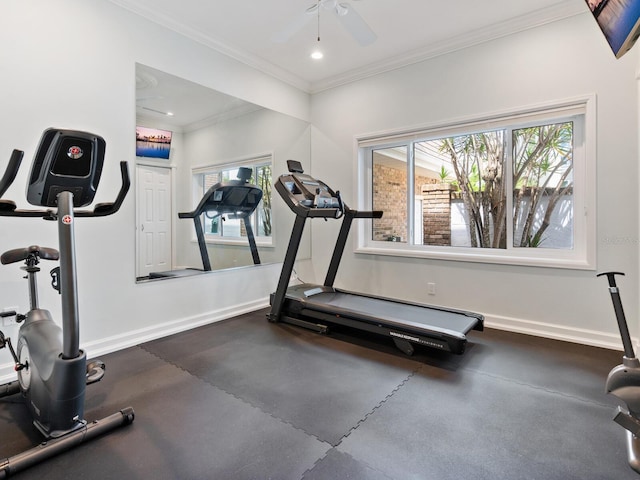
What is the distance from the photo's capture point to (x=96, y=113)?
2889mm

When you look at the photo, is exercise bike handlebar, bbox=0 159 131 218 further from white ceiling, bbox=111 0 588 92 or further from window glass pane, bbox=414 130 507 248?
window glass pane, bbox=414 130 507 248

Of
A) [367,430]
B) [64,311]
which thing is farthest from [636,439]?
[64,311]

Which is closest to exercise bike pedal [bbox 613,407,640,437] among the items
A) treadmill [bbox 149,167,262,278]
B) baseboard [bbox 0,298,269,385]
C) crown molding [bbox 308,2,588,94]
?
crown molding [bbox 308,2,588,94]

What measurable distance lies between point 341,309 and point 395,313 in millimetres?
520

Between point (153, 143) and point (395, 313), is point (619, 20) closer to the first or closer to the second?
point (395, 313)

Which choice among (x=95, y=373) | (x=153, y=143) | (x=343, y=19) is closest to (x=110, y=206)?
(x=95, y=373)

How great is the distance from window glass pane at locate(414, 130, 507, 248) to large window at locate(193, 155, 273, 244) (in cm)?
206

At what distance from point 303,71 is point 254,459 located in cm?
442

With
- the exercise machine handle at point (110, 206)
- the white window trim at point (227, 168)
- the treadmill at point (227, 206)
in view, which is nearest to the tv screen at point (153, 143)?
the white window trim at point (227, 168)

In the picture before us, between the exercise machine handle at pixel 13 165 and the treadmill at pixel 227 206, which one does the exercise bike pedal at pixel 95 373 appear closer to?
the exercise machine handle at pixel 13 165

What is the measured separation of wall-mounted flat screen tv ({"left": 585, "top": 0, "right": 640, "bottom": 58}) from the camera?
4.91ft

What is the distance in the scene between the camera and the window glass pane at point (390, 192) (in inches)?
176

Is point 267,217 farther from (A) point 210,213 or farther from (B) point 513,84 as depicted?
(B) point 513,84

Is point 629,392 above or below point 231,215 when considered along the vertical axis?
below
